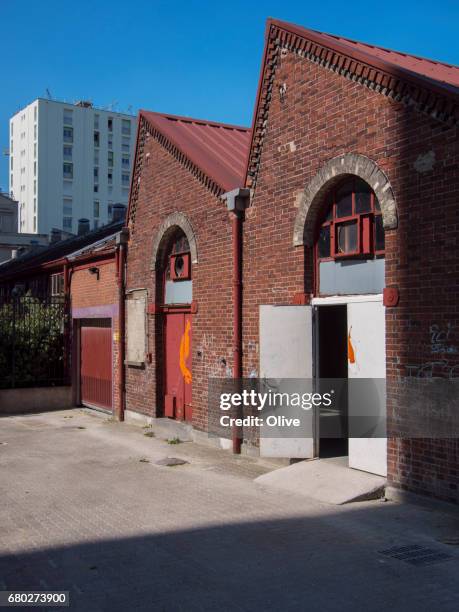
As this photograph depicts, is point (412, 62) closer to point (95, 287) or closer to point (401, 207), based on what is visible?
point (401, 207)

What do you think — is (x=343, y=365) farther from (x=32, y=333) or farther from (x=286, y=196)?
(x=32, y=333)

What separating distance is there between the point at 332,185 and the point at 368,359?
8.08ft

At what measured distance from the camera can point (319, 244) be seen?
31.8 ft

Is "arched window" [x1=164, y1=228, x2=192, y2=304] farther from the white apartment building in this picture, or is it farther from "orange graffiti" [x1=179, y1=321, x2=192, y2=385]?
the white apartment building

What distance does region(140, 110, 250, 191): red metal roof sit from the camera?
12.2 metres

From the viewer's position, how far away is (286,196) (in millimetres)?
10078

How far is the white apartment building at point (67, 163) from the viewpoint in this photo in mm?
72938

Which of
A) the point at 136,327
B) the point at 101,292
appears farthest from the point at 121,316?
the point at 101,292

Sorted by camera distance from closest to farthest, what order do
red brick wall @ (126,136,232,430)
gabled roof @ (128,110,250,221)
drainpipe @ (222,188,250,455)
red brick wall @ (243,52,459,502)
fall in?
red brick wall @ (243,52,459,502) → drainpipe @ (222,188,250,455) → red brick wall @ (126,136,232,430) → gabled roof @ (128,110,250,221)

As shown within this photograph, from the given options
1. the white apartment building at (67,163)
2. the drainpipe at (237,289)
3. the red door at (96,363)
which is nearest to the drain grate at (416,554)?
the drainpipe at (237,289)

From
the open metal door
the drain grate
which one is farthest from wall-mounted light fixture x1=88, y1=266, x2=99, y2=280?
the drain grate

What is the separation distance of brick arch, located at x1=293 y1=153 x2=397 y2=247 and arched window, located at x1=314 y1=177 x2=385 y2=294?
0.15 metres

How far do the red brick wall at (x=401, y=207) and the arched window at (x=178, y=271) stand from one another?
11.0 feet

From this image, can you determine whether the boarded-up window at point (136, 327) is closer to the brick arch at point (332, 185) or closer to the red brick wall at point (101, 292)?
the red brick wall at point (101, 292)
